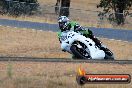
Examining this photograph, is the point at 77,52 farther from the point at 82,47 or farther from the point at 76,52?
the point at 82,47

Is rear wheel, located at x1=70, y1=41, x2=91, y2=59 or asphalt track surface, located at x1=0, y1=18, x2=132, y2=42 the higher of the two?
rear wheel, located at x1=70, y1=41, x2=91, y2=59

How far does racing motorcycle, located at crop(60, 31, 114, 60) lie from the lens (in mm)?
17641

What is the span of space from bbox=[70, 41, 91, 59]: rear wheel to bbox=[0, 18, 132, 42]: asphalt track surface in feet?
41.3

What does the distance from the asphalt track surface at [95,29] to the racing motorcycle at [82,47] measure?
12565 mm

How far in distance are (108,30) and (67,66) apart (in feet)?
55.9

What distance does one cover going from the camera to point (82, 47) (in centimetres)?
1795

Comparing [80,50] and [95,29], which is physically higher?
[80,50]

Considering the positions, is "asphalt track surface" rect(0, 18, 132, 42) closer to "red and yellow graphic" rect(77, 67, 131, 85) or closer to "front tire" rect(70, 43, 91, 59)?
"front tire" rect(70, 43, 91, 59)

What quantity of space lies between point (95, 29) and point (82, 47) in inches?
618

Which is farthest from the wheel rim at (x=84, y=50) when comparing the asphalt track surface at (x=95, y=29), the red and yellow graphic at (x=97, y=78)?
the asphalt track surface at (x=95, y=29)

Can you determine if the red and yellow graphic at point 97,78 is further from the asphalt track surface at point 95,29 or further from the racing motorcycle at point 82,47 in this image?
the asphalt track surface at point 95,29

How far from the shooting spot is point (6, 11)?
42219 millimetres

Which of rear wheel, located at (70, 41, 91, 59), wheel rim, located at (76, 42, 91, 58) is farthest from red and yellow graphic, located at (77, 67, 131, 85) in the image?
wheel rim, located at (76, 42, 91, 58)

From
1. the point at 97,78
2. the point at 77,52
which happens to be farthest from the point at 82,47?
the point at 97,78
